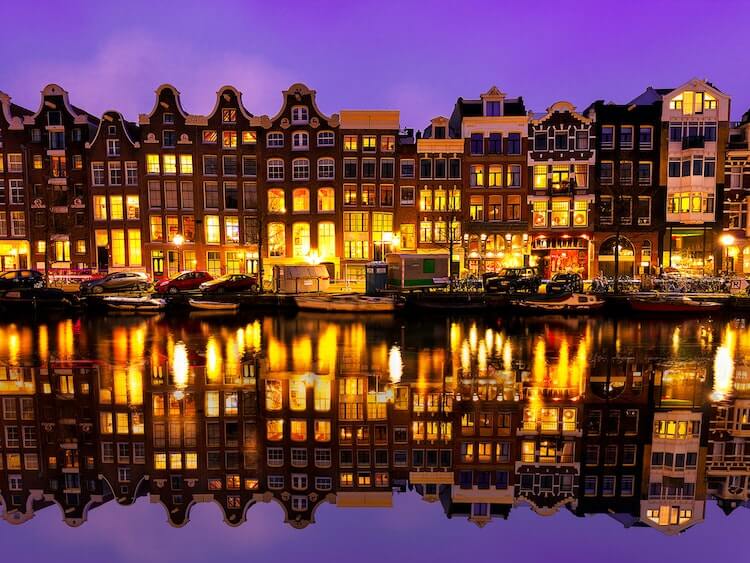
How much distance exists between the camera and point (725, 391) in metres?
20.2

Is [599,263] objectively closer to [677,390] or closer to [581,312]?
[581,312]

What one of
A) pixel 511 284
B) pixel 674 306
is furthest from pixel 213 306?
pixel 674 306

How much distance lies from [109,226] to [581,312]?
150ft

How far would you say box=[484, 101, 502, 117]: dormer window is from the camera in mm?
53625

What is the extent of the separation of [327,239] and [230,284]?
1360 cm

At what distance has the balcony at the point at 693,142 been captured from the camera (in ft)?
171

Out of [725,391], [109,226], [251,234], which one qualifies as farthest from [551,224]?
[109,226]

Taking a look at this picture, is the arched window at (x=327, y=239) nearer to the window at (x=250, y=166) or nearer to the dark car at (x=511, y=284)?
the window at (x=250, y=166)

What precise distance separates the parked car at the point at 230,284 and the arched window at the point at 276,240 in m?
9.58

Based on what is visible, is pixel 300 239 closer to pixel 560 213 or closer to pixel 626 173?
pixel 560 213

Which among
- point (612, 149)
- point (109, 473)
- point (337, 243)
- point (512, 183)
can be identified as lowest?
point (109, 473)

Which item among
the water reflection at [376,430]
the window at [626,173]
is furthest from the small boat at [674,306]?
the window at [626,173]

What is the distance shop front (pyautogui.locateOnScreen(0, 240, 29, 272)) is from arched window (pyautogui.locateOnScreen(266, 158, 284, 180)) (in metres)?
26.2

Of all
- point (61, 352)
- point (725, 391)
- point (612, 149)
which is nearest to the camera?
point (725, 391)
